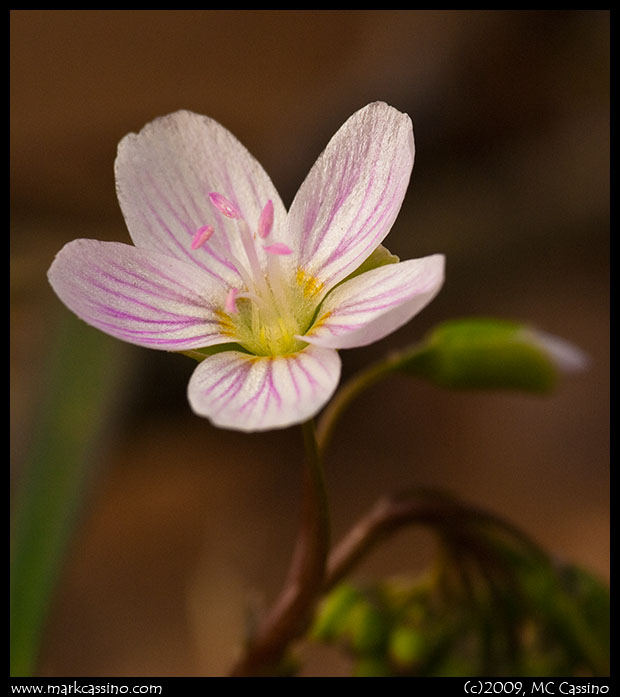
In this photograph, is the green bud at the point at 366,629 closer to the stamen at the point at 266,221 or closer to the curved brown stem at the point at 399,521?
the curved brown stem at the point at 399,521

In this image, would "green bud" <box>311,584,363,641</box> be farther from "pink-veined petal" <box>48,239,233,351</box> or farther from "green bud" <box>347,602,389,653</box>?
"pink-veined petal" <box>48,239,233,351</box>

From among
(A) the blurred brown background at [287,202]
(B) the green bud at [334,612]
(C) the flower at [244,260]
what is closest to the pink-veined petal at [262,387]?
(C) the flower at [244,260]

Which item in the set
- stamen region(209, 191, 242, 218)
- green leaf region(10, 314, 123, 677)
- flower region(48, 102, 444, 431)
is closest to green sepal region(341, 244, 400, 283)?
flower region(48, 102, 444, 431)

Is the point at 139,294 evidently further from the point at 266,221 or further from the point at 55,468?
the point at 55,468

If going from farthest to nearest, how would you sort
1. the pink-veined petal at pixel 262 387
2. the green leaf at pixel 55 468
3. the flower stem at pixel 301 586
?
the green leaf at pixel 55 468 < the flower stem at pixel 301 586 < the pink-veined petal at pixel 262 387

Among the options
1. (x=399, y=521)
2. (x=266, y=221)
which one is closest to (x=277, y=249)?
(x=266, y=221)

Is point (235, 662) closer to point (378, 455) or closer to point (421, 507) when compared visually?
point (421, 507)
